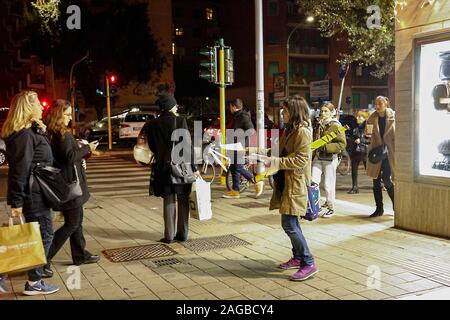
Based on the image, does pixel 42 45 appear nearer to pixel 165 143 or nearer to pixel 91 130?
pixel 91 130

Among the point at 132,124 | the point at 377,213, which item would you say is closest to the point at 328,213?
the point at 377,213

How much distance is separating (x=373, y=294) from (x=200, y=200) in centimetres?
303

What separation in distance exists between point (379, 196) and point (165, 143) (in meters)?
3.76

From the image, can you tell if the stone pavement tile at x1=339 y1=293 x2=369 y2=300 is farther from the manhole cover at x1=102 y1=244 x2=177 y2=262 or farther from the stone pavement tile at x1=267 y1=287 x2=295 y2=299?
the manhole cover at x1=102 y1=244 x2=177 y2=262

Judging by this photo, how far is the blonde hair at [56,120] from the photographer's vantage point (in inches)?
213

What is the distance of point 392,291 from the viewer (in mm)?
4801

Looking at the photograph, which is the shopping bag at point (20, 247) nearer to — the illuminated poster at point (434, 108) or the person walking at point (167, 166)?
the person walking at point (167, 166)

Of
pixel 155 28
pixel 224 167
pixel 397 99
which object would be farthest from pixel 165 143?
pixel 155 28

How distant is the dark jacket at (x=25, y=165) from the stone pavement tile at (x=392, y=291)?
11.2ft

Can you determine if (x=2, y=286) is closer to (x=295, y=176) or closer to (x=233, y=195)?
(x=295, y=176)

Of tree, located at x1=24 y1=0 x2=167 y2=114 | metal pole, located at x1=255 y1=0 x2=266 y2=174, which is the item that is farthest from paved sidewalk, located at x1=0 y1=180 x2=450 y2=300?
tree, located at x1=24 y1=0 x2=167 y2=114

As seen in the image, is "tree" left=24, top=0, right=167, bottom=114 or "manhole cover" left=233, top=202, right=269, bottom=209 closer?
"manhole cover" left=233, top=202, right=269, bottom=209

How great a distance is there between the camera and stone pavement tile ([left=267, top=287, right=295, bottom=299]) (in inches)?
186

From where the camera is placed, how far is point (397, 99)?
730 cm
